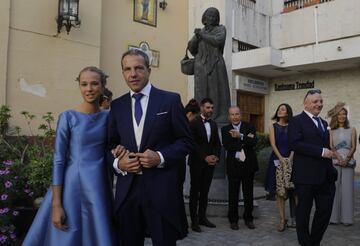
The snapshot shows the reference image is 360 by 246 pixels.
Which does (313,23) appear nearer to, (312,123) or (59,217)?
(312,123)

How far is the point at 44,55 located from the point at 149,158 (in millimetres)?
10549

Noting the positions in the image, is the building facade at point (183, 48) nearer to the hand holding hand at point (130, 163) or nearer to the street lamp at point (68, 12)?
the street lamp at point (68, 12)

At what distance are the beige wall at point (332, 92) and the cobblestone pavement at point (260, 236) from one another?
9643 mm

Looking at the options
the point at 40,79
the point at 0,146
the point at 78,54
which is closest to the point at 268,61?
the point at 78,54

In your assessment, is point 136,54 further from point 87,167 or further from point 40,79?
point 40,79

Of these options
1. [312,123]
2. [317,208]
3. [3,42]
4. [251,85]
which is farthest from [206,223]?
[251,85]

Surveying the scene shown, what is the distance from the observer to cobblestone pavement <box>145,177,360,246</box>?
521 cm

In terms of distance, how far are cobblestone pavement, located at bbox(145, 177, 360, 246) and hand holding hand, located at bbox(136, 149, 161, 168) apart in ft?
8.94

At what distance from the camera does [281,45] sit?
711 inches

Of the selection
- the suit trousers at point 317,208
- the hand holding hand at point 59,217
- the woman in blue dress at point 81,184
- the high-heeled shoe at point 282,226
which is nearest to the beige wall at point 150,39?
the high-heeled shoe at point 282,226

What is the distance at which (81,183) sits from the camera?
9.53 feet

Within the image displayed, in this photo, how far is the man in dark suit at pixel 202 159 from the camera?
590 cm

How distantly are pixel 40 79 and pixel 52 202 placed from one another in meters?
9.82

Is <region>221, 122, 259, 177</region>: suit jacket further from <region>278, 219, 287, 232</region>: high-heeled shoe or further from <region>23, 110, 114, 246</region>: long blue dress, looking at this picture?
<region>23, 110, 114, 246</region>: long blue dress
